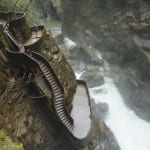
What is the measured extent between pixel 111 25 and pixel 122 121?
796 inches

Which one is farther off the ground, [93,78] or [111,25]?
[111,25]

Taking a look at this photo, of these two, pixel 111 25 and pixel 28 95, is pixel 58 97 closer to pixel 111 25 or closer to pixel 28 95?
pixel 28 95

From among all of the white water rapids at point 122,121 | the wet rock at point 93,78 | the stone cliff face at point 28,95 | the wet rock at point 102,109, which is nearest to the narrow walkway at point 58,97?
the stone cliff face at point 28,95

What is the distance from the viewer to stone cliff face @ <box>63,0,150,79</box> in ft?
186

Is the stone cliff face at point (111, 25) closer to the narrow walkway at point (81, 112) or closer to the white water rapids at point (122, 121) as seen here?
the white water rapids at point (122, 121)

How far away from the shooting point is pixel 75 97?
3422 cm

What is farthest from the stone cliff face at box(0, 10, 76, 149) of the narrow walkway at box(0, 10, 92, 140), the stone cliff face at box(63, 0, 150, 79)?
the stone cliff face at box(63, 0, 150, 79)

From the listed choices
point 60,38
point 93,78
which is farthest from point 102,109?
point 60,38

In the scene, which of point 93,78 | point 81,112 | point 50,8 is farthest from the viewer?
point 50,8

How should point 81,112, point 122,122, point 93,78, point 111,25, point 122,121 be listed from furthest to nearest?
1. point 111,25
2. point 93,78
3. point 122,121
4. point 122,122
5. point 81,112

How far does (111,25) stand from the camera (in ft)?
208

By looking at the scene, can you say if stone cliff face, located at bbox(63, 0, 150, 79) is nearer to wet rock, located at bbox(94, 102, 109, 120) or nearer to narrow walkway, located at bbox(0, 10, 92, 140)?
wet rock, located at bbox(94, 102, 109, 120)

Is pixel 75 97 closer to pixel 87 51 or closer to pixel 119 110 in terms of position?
pixel 119 110

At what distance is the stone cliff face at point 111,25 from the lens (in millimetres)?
56625
